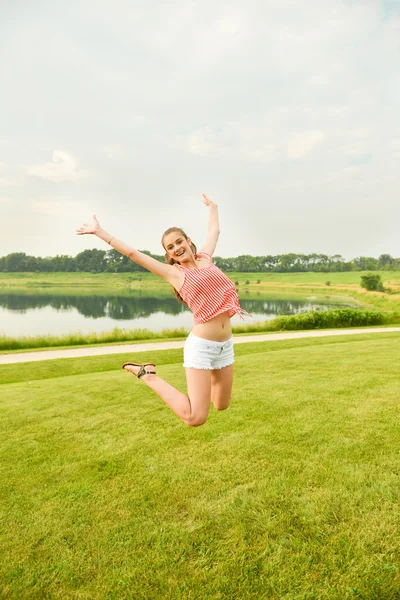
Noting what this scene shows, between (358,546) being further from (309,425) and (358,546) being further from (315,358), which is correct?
(315,358)

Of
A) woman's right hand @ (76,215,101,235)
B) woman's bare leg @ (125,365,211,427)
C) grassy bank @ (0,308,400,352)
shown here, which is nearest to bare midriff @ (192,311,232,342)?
woman's bare leg @ (125,365,211,427)

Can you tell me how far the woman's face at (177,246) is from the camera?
3.77 meters

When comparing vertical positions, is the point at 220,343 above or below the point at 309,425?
above

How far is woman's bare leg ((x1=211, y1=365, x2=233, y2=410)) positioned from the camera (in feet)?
12.5

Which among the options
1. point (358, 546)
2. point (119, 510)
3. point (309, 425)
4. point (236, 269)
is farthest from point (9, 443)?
point (236, 269)

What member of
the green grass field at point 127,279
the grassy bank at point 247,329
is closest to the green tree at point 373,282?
the green grass field at point 127,279

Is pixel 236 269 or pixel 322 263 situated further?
pixel 322 263

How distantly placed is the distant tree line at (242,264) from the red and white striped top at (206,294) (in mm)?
108337

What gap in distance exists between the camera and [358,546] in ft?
9.82

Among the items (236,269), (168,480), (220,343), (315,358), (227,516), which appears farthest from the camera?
(236,269)

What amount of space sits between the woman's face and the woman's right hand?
0.64 m

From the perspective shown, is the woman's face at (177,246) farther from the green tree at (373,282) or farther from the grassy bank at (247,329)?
the green tree at (373,282)

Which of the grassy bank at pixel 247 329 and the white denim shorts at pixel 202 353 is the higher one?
the white denim shorts at pixel 202 353

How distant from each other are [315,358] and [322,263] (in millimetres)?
129086
